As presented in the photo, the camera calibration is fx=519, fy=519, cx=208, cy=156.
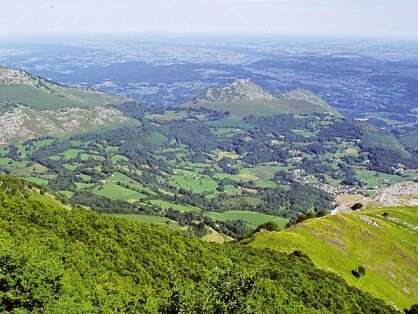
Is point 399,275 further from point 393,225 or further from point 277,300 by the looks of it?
point 277,300

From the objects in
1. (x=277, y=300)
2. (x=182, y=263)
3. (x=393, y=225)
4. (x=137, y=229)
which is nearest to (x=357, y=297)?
(x=277, y=300)

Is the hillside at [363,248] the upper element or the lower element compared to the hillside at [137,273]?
lower

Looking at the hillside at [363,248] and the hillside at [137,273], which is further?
the hillside at [363,248]

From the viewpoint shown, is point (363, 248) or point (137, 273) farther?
point (363, 248)

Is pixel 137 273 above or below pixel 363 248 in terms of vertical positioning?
above
